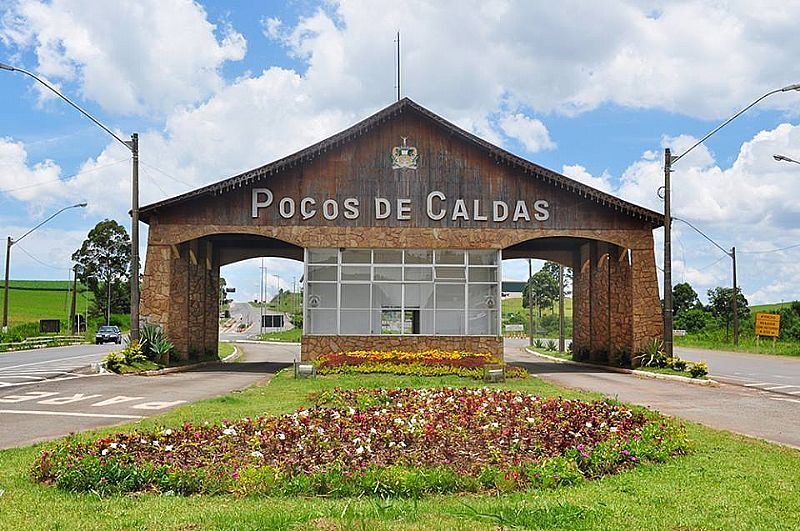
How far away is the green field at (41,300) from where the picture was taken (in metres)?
82.8

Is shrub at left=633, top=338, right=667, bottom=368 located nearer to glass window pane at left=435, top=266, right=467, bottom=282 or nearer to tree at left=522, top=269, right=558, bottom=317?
glass window pane at left=435, top=266, right=467, bottom=282

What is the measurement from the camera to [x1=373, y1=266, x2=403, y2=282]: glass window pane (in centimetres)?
2749

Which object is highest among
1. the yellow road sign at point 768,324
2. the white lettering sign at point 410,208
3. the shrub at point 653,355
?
the white lettering sign at point 410,208

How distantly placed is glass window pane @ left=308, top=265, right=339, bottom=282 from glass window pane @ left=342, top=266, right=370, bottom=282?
30 cm

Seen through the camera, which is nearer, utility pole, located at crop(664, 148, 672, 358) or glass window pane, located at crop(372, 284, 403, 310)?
utility pole, located at crop(664, 148, 672, 358)

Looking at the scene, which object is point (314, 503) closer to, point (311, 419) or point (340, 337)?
point (311, 419)

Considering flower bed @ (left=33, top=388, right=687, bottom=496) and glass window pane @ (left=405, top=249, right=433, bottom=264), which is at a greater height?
glass window pane @ (left=405, top=249, right=433, bottom=264)

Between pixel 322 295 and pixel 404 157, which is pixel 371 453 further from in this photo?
pixel 404 157

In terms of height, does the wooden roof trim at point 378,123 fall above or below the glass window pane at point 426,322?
above

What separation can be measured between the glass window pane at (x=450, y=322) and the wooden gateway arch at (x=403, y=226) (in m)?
0.04

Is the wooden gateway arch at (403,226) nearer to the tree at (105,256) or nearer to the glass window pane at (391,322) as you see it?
the glass window pane at (391,322)

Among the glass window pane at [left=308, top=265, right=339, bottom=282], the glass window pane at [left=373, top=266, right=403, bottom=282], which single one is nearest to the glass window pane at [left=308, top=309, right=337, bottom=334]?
the glass window pane at [left=308, top=265, right=339, bottom=282]

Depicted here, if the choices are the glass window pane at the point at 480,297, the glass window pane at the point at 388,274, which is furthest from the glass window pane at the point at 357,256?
the glass window pane at the point at 480,297

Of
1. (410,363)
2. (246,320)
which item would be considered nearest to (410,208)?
(410,363)
